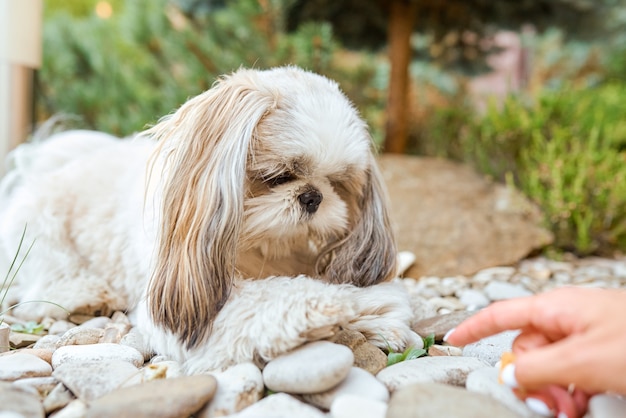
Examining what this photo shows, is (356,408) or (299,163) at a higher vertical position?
(299,163)

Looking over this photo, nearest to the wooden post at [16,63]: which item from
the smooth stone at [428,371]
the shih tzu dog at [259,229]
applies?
the shih tzu dog at [259,229]

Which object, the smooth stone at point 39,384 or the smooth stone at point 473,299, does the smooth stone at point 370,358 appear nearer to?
the smooth stone at point 39,384

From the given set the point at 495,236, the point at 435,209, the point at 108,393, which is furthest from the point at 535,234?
the point at 108,393

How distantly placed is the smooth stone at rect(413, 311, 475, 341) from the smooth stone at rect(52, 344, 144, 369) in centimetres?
90

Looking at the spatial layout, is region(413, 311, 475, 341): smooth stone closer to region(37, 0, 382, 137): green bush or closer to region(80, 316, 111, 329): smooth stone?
region(80, 316, 111, 329): smooth stone

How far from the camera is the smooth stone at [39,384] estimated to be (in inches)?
55.8

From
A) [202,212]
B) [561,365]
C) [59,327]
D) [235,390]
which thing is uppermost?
[202,212]

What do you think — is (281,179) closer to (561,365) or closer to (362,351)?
(362,351)

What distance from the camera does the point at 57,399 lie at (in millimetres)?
1390

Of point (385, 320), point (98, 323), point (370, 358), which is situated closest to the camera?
point (370, 358)

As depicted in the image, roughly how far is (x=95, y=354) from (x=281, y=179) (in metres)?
0.72

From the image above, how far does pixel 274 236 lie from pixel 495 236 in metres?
2.17

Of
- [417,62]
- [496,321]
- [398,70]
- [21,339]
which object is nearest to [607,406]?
[496,321]

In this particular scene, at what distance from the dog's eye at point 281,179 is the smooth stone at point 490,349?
0.76m
